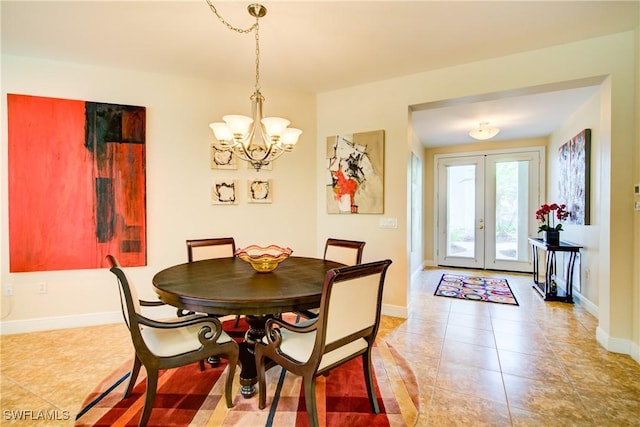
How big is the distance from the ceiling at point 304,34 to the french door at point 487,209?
239cm

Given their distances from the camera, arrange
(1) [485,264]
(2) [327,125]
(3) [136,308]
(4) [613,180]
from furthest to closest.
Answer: (1) [485,264] → (2) [327,125] → (4) [613,180] → (3) [136,308]

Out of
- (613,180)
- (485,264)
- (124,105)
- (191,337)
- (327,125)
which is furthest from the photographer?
(485,264)

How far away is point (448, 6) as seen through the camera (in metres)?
2.16

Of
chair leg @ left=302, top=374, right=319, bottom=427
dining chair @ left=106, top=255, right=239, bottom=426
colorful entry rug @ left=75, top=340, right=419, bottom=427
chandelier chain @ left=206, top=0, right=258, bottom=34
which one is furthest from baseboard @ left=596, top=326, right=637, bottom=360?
chandelier chain @ left=206, top=0, right=258, bottom=34

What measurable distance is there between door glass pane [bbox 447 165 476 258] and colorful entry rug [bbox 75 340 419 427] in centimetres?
453

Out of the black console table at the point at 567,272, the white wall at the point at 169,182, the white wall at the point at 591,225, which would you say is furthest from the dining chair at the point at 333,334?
the black console table at the point at 567,272

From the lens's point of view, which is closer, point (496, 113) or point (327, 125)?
point (327, 125)

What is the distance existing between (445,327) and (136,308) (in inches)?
112

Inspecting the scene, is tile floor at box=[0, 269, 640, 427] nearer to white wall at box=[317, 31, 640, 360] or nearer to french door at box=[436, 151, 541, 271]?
white wall at box=[317, 31, 640, 360]

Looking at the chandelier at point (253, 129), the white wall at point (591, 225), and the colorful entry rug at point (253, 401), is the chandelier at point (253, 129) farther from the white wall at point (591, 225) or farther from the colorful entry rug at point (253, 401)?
the white wall at point (591, 225)

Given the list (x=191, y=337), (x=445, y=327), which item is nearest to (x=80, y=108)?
(x=191, y=337)

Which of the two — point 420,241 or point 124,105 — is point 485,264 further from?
point 124,105

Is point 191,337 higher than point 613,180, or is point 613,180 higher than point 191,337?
point 613,180

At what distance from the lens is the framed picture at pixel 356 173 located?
138 inches
